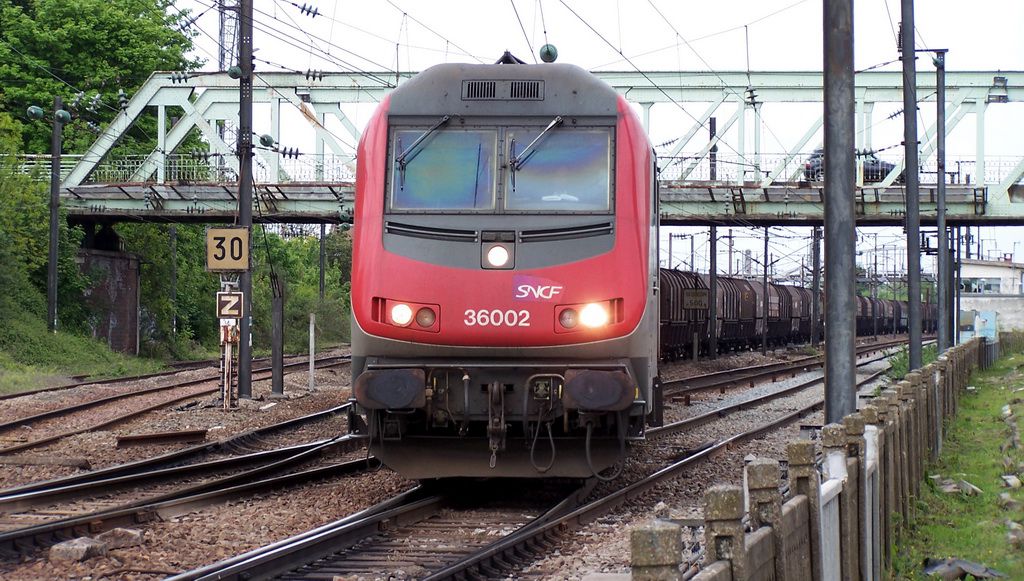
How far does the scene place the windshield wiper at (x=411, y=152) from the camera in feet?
31.3

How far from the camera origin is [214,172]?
3978 centimetres

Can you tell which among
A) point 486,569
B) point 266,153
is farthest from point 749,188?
point 486,569

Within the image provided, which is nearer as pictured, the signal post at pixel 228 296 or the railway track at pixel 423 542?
the railway track at pixel 423 542

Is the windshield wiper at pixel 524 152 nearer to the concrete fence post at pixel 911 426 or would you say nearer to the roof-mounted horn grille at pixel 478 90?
the roof-mounted horn grille at pixel 478 90

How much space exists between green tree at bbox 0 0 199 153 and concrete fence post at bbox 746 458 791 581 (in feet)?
123

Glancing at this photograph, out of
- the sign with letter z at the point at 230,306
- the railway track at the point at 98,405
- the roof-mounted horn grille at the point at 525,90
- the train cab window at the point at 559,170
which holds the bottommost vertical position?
the railway track at the point at 98,405

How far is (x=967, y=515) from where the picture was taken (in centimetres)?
1048

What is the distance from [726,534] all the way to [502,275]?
495 cm

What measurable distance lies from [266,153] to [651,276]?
85.3 ft

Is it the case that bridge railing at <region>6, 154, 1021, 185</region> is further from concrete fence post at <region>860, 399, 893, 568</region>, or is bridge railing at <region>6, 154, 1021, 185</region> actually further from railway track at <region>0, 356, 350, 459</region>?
concrete fence post at <region>860, 399, 893, 568</region>

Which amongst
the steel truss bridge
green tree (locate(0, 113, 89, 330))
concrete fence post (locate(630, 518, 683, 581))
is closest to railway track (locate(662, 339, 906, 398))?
the steel truss bridge

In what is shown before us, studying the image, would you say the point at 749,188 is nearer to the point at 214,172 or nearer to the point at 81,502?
the point at 214,172

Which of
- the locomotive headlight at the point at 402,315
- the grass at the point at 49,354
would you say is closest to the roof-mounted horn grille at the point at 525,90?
the locomotive headlight at the point at 402,315

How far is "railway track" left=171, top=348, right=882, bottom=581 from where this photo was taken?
720 cm
